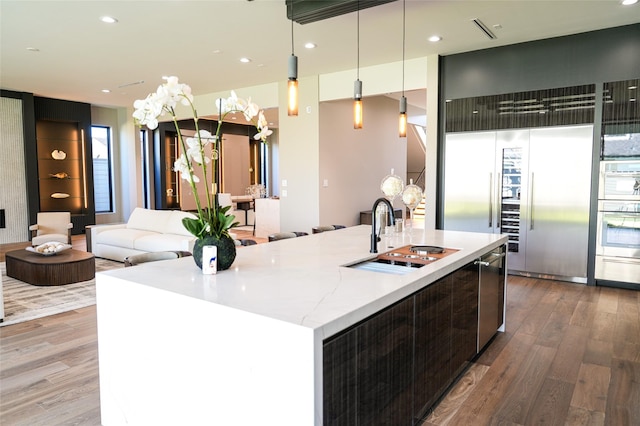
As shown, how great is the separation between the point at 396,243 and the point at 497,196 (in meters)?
3.33

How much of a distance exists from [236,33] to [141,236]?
3344 millimetres

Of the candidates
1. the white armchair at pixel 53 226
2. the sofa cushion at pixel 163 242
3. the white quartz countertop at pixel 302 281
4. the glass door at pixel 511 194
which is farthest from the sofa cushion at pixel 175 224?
the glass door at pixel 511 194

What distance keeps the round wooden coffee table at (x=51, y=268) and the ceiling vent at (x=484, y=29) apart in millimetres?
5588

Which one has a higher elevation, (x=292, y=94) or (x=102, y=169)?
(x=292, y=94)

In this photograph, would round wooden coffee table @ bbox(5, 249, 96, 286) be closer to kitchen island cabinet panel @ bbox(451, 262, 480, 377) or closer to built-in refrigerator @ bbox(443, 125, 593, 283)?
kitchen island cabinet panel @ bbox(451, 262, 480, 377)

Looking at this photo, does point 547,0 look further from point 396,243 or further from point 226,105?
point 226,105

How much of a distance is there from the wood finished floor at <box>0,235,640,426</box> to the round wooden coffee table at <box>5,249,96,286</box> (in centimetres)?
122

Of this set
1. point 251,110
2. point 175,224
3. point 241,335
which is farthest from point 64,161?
point 241,335

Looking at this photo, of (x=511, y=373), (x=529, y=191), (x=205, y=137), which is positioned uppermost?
(x=205, y=137)

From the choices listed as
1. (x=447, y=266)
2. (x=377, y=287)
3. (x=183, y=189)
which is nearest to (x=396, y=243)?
(x=447, y=266)

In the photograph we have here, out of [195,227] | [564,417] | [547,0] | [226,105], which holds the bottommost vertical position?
[564,417]

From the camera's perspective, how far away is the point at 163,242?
609 centimetres

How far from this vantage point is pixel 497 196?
6.04m

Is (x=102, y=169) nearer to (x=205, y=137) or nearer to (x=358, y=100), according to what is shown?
(x=358, y=100)
